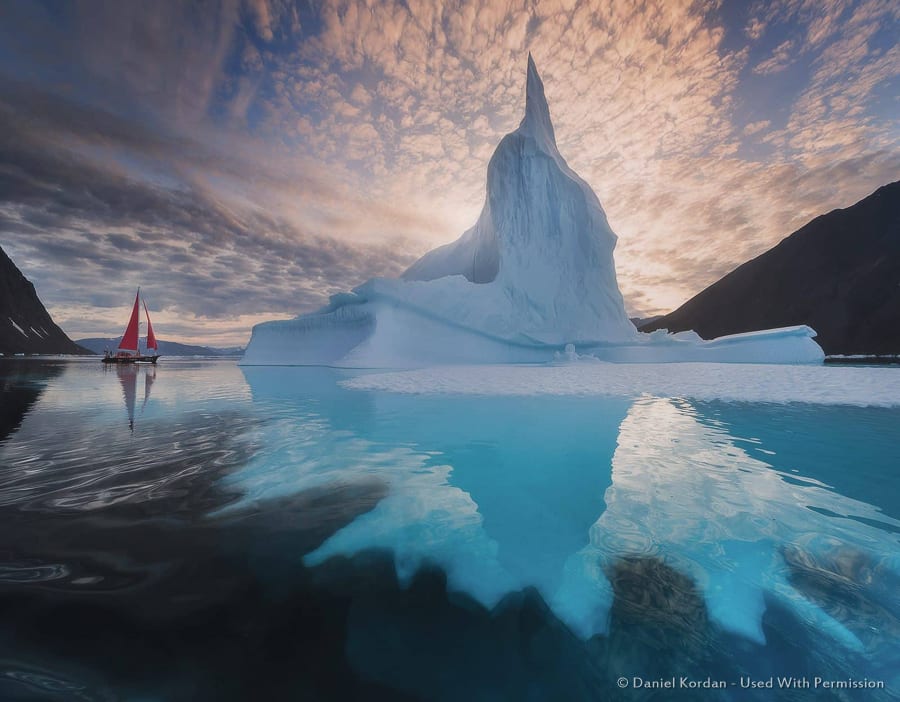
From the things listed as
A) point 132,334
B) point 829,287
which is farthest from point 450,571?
point 829,287

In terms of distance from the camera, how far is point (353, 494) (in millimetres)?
2867

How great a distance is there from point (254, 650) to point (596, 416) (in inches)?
214

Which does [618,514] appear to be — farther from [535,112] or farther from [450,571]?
[535,112]

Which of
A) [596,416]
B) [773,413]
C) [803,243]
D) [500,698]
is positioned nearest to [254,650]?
[500,698]

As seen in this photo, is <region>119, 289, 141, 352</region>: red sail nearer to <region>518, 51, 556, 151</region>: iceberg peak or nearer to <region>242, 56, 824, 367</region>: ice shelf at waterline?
<region>242, 56, 824, 367</region>: ice shelf at waterline

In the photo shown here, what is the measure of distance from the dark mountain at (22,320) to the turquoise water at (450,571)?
113427mm

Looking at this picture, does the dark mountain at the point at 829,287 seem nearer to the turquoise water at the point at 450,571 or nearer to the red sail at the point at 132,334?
the turquoise water at the point at 450,571

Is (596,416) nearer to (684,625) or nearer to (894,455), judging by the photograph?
(894,455)

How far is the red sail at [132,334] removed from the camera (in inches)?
1218

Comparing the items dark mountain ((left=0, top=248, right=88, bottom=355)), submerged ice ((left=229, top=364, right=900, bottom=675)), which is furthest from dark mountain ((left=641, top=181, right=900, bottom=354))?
dark mountain ((left=0, top=248, right=88, bottom=355))

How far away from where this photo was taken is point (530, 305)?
21.8m

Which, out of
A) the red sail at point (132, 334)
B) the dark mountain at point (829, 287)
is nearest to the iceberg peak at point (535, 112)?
the red sail at point (132, 334)

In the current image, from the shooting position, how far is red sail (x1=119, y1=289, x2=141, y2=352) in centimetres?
3095

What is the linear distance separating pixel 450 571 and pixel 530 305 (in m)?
20.8
